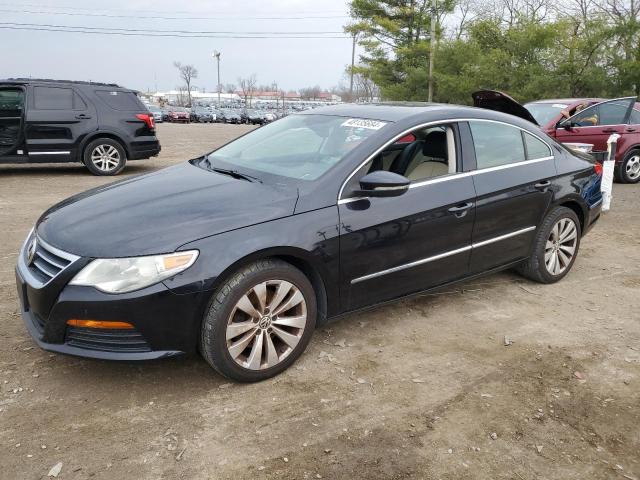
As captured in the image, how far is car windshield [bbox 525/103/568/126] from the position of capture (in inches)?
371

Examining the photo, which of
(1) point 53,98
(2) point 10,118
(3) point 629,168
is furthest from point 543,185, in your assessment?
(2) point 10,118

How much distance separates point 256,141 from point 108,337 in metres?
1.97

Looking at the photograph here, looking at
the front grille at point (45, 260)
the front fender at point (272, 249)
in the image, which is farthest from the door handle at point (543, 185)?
the front grille at point (45, 260)

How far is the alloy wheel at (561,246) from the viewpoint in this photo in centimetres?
458

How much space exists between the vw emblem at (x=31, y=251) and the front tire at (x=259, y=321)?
1062mm

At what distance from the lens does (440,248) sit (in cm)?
369

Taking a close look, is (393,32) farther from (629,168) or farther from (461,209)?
(461,209)

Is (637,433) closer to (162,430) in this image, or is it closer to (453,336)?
(453,336)

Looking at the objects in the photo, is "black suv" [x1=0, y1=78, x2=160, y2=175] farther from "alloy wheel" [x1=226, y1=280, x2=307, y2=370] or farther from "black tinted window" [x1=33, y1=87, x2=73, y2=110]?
"alloy wheel" [x1=226, y1=280, x2=307, y2=370]

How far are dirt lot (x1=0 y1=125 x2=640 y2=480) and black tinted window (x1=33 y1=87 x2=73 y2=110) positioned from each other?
6475mm

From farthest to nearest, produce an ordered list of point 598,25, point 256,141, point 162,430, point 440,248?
point 598,25 → point 256,141 → point 440,248 → point 162,430

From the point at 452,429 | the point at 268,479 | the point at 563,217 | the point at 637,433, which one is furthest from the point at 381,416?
the point at 563,217

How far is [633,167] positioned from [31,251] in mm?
10181

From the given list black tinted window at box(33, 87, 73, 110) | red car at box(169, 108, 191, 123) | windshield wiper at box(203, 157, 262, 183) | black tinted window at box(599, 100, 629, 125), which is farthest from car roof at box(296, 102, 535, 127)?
red car at box(169, 108, 191, 123)
